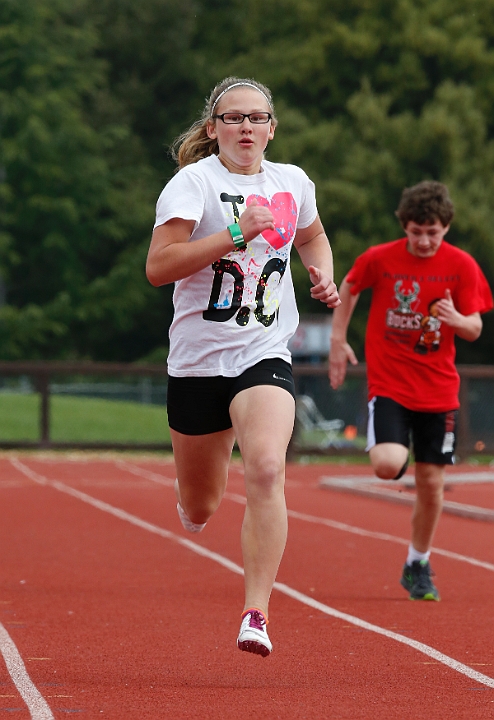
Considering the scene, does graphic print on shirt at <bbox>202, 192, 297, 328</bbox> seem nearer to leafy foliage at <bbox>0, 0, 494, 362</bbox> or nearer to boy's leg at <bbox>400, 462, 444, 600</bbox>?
boy's leg at <bbox>400, 462, 444, 600</bbox>

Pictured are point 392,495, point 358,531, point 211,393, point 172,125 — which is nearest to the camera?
point 211,393

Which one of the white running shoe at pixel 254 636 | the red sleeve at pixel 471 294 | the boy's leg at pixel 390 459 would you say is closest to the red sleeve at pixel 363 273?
the red sleeve at pixel 471 294

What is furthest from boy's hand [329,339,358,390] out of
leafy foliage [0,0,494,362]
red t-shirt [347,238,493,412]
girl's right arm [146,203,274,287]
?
leafy foliage [0,0,494,362]

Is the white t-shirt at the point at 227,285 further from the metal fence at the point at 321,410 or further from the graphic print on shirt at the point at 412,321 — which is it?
the metal fence at the point at 321,410

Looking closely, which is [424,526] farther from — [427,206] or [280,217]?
[280,217]

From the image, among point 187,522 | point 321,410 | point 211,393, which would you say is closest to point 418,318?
point 187,522

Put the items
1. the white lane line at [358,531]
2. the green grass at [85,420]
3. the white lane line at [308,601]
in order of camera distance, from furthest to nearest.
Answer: the green grass at [85,420] → the white lane line at [358,531] → the white lane line at [308,601]

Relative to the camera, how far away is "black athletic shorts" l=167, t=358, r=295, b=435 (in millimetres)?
4910

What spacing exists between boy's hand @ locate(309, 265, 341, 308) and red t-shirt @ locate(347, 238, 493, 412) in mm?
2127

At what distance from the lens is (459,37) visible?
119 feet

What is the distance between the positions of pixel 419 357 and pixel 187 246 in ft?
9.00

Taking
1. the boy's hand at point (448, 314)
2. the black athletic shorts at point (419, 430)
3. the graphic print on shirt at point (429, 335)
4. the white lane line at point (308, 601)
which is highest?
the boy's hand at point (448, 314)

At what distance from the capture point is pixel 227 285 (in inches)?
194

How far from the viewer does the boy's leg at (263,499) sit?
4.57 m
